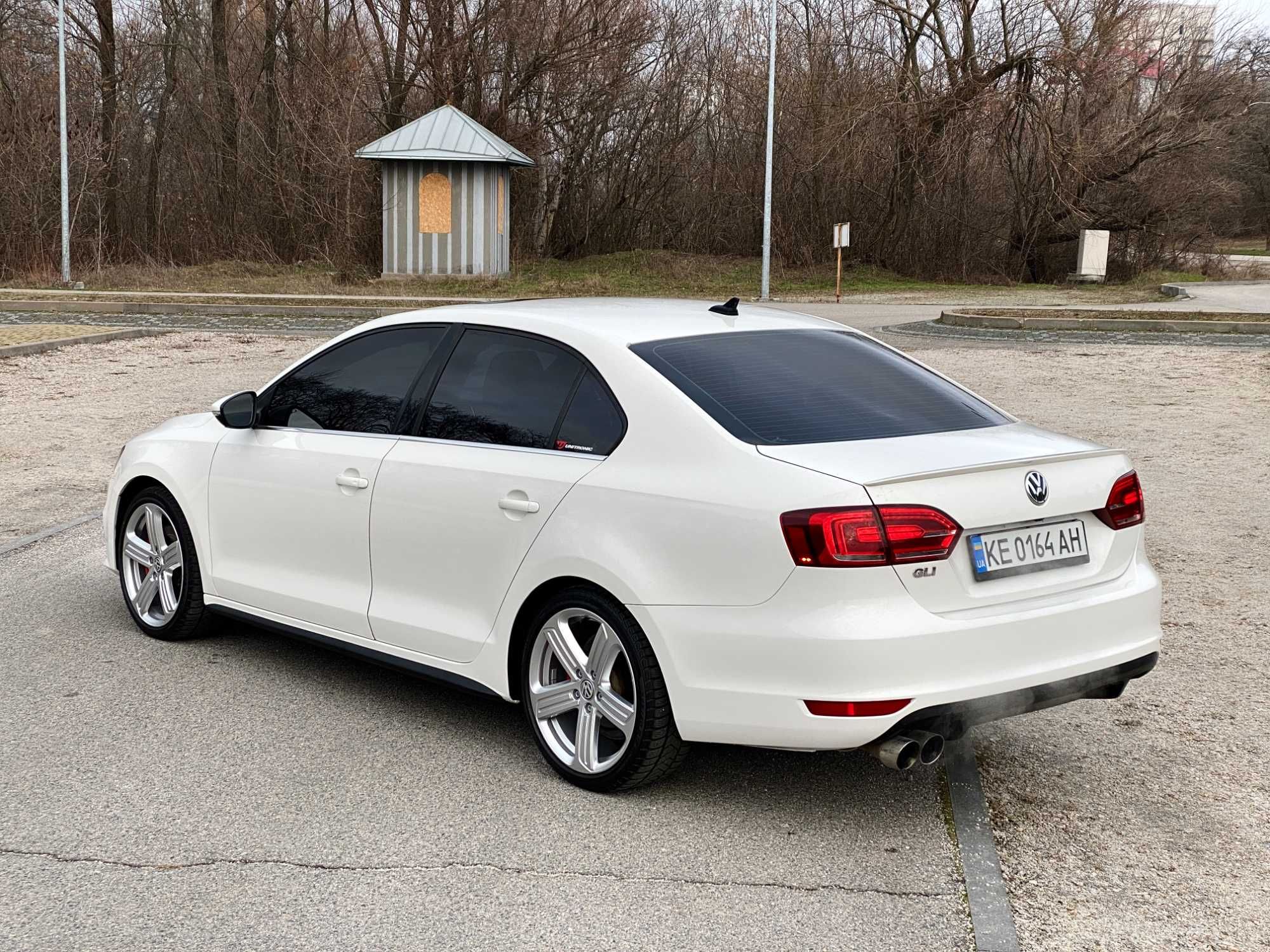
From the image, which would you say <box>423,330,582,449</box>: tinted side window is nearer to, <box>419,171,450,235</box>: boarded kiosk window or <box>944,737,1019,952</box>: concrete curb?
<box>944,737,1019,952</box>: concrete curb

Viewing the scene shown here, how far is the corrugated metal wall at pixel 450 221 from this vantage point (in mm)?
34125

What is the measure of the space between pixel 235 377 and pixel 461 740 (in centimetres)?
1199

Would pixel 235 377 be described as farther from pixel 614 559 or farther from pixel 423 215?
pixel 423 215

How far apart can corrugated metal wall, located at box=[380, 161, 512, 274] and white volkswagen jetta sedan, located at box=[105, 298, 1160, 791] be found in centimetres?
2946

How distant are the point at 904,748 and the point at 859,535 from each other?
24.6 inches

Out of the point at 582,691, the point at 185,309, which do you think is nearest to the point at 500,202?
the point at 185,309

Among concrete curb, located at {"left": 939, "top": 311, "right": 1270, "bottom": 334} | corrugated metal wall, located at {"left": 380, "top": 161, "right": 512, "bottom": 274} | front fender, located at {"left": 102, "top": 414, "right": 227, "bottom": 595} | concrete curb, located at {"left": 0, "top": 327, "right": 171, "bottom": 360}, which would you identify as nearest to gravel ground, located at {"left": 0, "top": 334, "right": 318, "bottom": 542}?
concrete curb, located at {"left": 0, "top": 327, "right": 171, "bottom": 360}

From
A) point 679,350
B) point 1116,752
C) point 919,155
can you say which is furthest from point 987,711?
point 919,155

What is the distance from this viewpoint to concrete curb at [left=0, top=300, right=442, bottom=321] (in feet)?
87.1

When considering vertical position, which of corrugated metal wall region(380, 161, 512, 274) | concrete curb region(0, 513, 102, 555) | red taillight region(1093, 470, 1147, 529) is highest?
corrugated metal wall region(380, 161, 512, 274)

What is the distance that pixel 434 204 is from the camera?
34.3m

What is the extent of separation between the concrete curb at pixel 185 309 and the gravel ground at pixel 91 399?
4.85m

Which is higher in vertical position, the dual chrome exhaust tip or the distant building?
the distant building

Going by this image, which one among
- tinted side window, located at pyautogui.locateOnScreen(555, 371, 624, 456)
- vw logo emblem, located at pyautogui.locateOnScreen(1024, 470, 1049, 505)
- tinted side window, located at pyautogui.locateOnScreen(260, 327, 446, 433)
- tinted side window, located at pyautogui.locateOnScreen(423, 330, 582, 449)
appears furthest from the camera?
tinted side window, located at pyautogui.locateOnScreen(260, 327, 446, 433)
